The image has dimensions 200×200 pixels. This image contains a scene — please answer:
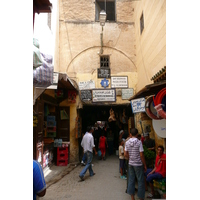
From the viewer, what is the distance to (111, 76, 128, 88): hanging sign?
10516 mm

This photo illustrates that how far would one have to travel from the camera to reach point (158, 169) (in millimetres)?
4484

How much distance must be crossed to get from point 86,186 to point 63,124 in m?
4.53

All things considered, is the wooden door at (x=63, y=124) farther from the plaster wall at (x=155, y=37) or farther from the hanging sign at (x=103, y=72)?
Answer: the plaster wall at (x=155, y=37)

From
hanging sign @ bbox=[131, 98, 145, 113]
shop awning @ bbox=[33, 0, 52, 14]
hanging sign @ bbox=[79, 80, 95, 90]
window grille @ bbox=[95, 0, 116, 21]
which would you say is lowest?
hanging sign @ bbox=[131, 98, 145, 113]

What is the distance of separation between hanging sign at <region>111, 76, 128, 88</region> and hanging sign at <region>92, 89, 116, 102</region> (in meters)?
0.35

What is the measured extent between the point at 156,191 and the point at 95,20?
30.5ft

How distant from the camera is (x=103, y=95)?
10.4 m

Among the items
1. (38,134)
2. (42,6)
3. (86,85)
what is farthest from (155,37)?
(38,134)

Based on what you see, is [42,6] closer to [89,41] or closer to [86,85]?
[86,85]

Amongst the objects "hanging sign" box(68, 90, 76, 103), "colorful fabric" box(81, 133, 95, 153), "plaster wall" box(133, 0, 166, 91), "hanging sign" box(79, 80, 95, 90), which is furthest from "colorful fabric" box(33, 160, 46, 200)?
"hanging sign" box(79, 80, 95, 90)

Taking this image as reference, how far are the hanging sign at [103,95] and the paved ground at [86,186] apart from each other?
12.1ft

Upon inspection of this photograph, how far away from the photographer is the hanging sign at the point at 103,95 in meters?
10.4

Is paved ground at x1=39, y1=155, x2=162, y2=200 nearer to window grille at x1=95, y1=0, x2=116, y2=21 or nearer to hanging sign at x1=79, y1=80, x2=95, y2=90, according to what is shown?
hanging sign at x1=79, y1=80, x2=95, y2=90

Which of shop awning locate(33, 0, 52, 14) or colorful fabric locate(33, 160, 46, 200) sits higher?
shop awning locate(33, 0, 52, 14)
